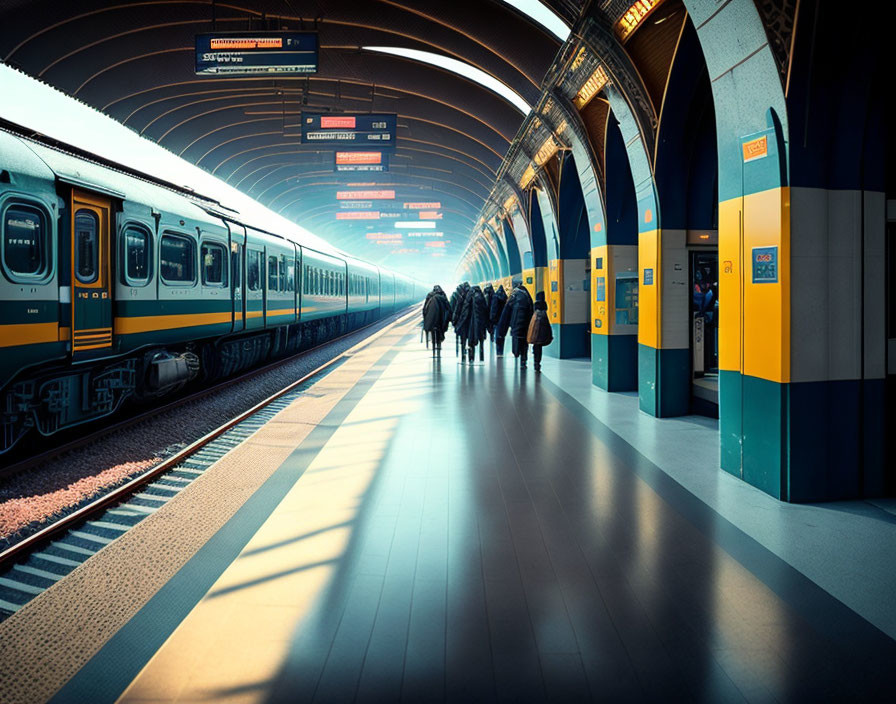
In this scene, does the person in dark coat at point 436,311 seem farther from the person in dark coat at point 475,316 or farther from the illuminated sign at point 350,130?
the illuminated sign at point 350,130

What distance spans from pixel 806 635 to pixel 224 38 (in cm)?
942

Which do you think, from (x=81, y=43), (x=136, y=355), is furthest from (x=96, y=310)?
(x=81, y=43)

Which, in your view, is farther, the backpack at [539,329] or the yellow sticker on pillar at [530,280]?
the yellow sticker on pillar at [530,280]

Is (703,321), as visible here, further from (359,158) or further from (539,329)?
(359,158)

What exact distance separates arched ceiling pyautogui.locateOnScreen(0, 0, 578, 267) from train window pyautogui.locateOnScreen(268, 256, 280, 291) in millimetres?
4691

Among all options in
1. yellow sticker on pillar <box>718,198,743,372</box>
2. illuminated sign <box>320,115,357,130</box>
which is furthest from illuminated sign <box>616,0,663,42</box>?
illuminated sign <box>320,115,357,130</box>

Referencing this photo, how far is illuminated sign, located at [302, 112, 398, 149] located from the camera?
40.9 feet

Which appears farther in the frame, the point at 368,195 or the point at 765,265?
the point at 368,195

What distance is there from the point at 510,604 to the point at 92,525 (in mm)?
3162

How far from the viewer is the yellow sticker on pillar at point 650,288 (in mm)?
8047

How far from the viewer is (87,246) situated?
6.60 metres

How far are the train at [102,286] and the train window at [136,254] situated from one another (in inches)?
0.8

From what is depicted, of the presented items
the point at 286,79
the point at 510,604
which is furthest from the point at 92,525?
the point at 286,79

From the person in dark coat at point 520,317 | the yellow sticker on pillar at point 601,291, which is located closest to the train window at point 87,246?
the yellow sticker on pillar at point 601,291
